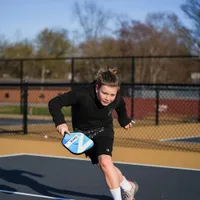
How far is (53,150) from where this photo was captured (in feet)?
34.2

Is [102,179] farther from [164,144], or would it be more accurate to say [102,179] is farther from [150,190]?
[164,144]

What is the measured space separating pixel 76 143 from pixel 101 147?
365 mm

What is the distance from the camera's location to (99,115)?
5305 millimetres

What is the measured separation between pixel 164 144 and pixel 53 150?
301 centimetres

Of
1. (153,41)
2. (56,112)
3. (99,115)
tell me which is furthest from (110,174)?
(153,41)

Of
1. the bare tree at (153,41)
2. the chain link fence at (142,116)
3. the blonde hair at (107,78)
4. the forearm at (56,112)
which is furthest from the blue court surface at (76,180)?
the bare tree at (153,41)

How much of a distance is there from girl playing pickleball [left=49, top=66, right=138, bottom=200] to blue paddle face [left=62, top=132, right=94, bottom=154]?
0.13 meters

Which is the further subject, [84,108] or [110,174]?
[84,108]

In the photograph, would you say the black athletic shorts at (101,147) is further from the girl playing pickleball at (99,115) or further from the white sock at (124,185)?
the white sock at (124,185)

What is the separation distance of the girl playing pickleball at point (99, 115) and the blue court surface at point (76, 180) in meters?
A: 0.94

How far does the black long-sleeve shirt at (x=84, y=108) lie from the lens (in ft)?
16.7

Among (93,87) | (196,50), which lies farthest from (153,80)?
(93,87)

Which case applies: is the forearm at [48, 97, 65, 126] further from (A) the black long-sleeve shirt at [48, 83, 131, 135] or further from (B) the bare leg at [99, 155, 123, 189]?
(B) the bare leg at [99, 155, 123, 189]

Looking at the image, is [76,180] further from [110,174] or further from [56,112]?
[56,112]
